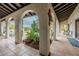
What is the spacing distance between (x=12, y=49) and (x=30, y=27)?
0.68m

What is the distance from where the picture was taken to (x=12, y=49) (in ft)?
9.41

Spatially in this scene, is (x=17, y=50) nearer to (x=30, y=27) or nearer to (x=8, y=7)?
(x=30, y=27)

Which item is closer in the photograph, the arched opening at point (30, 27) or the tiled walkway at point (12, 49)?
the tiled walkway at point (12, 49)

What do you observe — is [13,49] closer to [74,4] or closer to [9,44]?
[9,44]

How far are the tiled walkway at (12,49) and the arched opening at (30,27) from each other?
30 cm

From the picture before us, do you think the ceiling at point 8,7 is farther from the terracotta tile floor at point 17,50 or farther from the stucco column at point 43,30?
the terracotta tile floor at point 17,50

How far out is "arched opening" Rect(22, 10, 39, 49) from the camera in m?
2.89

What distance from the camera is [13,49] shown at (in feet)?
9.45

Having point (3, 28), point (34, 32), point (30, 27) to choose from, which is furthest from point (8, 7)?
point (34, 32)

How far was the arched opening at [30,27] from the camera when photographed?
289cm

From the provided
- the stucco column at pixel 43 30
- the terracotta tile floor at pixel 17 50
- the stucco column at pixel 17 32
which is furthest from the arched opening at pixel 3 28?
the stucco column at pixel 43 30

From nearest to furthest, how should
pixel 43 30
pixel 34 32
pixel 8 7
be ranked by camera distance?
pixel 8 7 → pixel 43 30 → pixel 34 32

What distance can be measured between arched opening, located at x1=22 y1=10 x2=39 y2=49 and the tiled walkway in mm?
300

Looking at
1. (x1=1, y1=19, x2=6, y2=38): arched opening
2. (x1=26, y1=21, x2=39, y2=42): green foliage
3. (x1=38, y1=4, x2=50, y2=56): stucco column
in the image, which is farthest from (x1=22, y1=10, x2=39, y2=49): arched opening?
(x1=1, y1=19, x2=6, y2=38): arched opening
